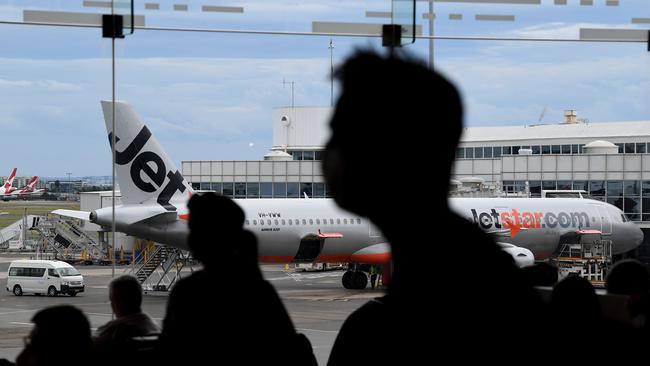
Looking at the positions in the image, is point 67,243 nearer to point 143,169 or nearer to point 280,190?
point 280,190

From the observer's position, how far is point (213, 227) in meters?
3.46

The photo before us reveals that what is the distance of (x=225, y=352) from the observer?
3055 mm

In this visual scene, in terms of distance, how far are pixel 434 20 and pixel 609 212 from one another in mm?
33348

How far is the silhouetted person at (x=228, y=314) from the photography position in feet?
10.1

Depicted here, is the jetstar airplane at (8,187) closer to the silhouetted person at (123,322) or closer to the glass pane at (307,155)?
the glass pane at (307,155)

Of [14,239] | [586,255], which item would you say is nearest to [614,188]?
[586,255]

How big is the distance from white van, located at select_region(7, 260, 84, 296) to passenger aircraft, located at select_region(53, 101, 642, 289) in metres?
2.20

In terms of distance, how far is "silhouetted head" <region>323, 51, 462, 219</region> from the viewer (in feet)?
6.32

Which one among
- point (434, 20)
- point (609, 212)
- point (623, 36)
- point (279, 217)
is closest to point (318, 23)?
point (434, 20)

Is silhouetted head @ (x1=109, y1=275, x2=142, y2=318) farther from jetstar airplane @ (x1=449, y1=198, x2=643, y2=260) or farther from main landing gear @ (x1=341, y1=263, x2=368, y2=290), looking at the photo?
main landing gear @ (x1=341, y1=263, x2=368, y2=290)

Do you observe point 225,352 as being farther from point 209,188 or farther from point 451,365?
point 209,188

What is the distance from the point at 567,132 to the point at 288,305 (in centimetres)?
3640

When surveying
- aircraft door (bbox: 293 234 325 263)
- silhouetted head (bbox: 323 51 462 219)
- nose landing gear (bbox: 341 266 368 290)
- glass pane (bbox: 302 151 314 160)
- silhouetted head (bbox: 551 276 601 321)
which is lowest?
nose landing gear (bbox: 341 266 368 290)

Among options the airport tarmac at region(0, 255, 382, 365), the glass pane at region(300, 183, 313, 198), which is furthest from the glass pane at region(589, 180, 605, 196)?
the glass pane at region(300, 183, 313, 198)
